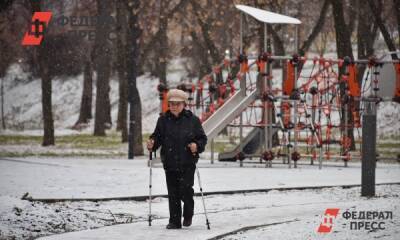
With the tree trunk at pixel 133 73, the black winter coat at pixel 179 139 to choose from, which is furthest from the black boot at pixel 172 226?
the tree trunk at pixel 133 73

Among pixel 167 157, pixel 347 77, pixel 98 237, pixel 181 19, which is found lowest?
pixel 98 237

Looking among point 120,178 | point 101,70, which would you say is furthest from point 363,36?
point 120,178

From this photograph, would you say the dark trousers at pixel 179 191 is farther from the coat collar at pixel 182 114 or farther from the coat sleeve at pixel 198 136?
the coat collar at pixel 182 114

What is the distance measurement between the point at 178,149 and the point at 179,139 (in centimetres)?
12

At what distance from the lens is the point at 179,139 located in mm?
11914

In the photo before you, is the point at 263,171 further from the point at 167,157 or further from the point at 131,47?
the point at 167,157

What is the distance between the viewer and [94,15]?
48.0 metres

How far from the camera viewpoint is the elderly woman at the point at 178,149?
11898 millimetres

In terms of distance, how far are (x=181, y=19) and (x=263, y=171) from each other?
716 inches

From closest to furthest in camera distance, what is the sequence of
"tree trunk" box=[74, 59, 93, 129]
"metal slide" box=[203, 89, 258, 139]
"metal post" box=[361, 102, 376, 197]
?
"metal post" box=[361, 102, 376, 197]
"metal slide" box=[203, 89, 258, 139]
"tree trunk" box=[74, 59, 93, 129]

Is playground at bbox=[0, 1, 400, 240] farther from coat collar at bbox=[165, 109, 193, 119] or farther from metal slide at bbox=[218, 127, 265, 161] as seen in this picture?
coat collar at bbox=[165, 109, 193, 119]

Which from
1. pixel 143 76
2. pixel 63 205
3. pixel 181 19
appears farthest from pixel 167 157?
pixel 143 76

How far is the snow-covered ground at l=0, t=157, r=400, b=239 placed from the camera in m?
11.4

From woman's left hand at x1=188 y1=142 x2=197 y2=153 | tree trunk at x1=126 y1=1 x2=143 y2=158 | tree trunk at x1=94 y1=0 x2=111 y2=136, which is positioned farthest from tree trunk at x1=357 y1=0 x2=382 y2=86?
woman's left hand at x1=188 y1=142 x2=197 y2=153
